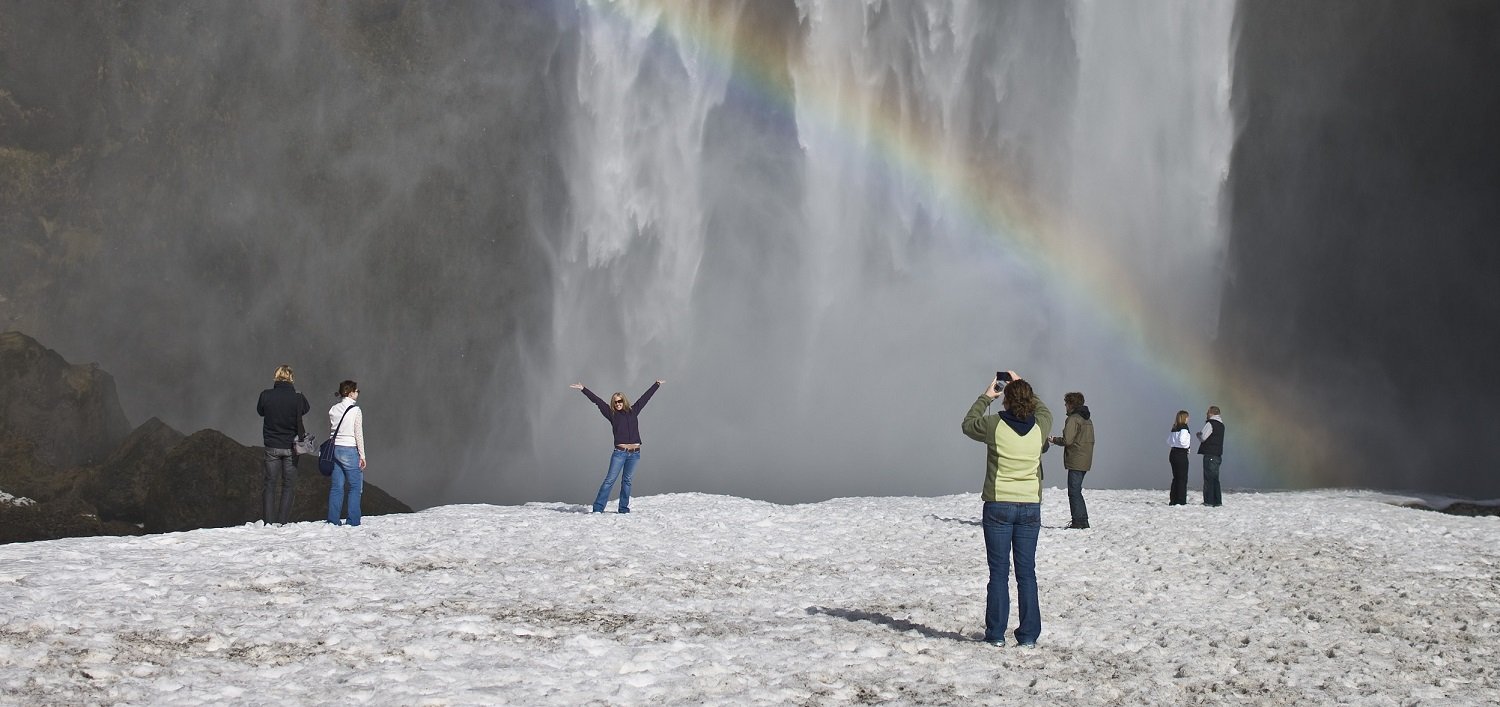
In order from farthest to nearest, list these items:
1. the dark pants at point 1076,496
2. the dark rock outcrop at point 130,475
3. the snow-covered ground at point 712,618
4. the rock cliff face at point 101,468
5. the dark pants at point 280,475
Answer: the dark rock outcrop at point 130,475, the rock cliff face at point 101,468, the dark pants at point 1076,496, the dark pants at point 280,475, the snow-covered ground at point 712,618

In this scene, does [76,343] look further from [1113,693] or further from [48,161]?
[1113,693]

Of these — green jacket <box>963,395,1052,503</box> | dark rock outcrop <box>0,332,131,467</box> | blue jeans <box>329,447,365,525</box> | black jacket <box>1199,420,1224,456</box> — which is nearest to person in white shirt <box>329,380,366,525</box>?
blue jeans <box>329,447,365,525</box>

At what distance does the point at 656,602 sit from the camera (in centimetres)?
1125

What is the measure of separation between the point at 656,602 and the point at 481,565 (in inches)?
101

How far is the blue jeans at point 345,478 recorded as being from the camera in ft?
51.4

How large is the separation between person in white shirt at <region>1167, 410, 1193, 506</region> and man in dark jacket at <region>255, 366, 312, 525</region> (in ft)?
46.2

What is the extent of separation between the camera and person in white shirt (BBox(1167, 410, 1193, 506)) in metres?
22.3

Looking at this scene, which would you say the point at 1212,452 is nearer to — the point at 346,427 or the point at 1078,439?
the point at 1078,439

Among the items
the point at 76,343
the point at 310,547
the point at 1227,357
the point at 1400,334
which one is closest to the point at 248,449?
the point at 76,343

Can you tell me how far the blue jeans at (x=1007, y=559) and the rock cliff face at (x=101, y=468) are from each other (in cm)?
3011

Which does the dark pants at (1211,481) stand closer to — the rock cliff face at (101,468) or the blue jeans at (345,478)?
the blue jeans at (345,478)

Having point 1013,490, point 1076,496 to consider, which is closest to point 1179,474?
point 1076,496

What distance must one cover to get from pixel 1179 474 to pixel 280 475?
1511cm

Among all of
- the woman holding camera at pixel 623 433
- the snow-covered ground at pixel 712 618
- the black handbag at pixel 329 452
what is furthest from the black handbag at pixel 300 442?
the woman holding camera at pixel 623 433
